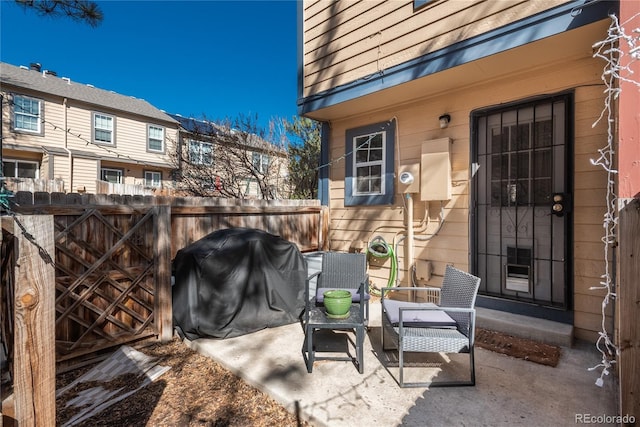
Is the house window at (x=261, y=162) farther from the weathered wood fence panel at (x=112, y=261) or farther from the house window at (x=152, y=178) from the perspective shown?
the house window at (x=152, y=178)

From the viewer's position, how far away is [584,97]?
3.19m

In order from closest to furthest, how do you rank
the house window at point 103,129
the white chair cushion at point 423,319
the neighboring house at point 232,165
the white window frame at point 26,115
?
the white chair cushion at point 423,319, the neighboring house at point 232,165, the white window frame at point 26,115, the house window at point 103,129

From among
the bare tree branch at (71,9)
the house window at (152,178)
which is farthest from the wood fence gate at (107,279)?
the house window at (152,178)

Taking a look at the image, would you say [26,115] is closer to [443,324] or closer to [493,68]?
[493,68]

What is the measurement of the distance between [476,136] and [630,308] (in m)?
2.79

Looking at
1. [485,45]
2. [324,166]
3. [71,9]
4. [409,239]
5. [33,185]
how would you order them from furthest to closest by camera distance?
[33,185] < [324,166] < [409,239] < [71,9] < [485,45]

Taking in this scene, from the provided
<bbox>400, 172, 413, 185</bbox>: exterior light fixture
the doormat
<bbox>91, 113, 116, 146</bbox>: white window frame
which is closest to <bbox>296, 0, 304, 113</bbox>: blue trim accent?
<bbox>400, 172, 413, 185</bbox>: exterior light fixture

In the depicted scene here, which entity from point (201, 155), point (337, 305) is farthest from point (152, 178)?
point (337, 305)

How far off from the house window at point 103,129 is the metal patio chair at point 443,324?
15329 mm

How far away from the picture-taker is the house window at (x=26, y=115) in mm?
11461

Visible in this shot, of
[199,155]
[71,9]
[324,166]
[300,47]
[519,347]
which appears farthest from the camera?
[199,155]

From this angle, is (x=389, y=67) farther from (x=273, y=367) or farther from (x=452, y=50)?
(x=273, y=367)

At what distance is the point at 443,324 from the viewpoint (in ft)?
8.75

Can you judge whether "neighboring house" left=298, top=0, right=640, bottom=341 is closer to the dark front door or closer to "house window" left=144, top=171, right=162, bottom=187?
the dark front door
